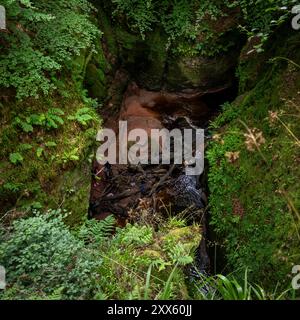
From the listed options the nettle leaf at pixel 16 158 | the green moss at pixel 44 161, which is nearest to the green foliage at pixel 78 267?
the green moss at pixel 44 161

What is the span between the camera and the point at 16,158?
4484mm

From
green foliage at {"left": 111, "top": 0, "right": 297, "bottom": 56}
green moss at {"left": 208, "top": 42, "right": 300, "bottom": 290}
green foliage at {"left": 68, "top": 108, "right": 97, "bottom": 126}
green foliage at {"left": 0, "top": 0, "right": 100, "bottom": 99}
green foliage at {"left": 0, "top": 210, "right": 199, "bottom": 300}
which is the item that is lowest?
green foliage at {"left": 0, "top": 210, "right": 199, "bottom": 300}

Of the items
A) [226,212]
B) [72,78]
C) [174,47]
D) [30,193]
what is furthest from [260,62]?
[30,193]

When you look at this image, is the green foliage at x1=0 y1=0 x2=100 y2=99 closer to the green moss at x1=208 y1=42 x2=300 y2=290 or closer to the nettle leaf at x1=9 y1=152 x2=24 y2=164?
the nettle leaf at x1=9 y1=152 x2=24 y2=164

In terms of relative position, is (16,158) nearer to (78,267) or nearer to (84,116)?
(84,116)

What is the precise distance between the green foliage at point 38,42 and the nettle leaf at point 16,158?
715mm

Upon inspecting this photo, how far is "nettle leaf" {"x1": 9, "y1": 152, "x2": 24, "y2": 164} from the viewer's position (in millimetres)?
4461

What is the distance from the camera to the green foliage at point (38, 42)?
4.47m

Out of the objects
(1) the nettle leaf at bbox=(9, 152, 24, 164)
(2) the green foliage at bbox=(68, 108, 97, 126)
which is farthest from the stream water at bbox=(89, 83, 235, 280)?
(1) the nettle leaf at bbox=(9, 152, 24, 164)

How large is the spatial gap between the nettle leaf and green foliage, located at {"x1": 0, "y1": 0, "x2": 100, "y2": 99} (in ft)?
2.35

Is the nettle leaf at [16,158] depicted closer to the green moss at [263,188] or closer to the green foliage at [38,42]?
the green foliage at [38,42]

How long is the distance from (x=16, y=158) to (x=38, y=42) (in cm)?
162

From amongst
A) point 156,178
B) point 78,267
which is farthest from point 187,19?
point 78,267

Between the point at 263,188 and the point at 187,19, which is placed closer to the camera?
the point at 263,188
